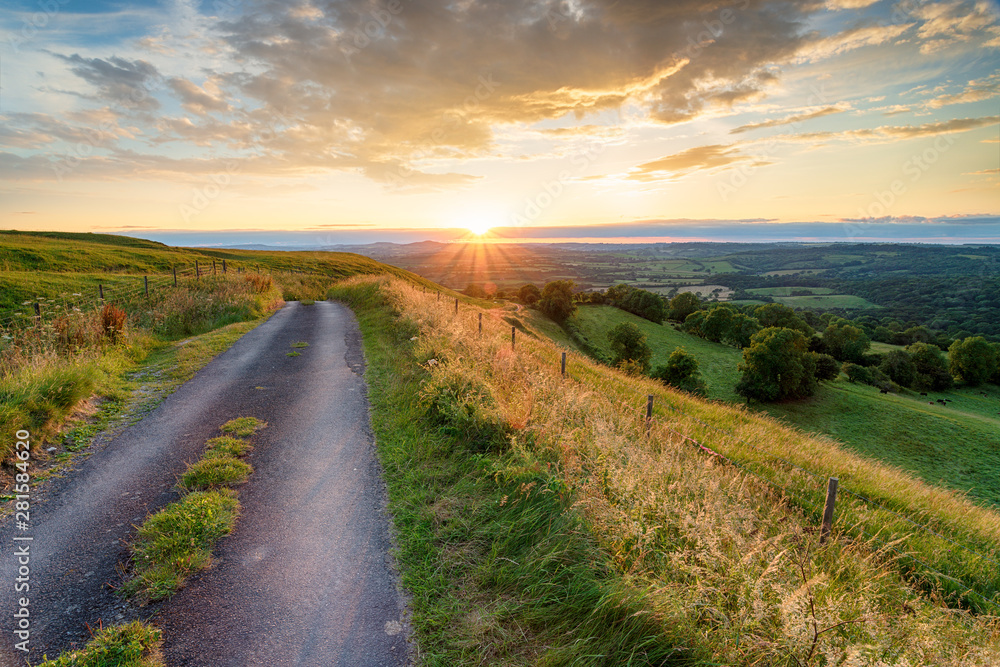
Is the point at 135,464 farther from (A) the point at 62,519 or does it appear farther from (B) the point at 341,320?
(B) the point at 341,320

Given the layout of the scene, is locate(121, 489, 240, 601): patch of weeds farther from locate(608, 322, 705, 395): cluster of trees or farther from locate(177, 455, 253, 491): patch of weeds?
locate(608, 322, 705, 395): cluster of trees

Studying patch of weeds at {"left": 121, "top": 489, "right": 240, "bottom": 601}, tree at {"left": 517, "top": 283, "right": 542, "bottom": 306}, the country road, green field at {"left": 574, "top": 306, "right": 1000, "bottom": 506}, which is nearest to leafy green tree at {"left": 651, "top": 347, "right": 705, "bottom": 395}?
green field at {"left": 574, "top": 306, "right": 1000, "bottom": 506}

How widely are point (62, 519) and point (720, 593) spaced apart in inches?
299

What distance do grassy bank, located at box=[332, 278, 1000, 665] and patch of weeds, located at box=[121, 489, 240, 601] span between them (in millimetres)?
2146

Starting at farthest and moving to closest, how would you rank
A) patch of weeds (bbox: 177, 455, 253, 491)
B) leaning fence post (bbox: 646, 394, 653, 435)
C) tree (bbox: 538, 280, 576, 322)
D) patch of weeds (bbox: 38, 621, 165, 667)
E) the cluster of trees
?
tree (bbox: 538, 280, 576, 322) → the cluster of trees → leaning fence post (bbox: 646, 394, 653, 435) → patch of weeds (bbox: 177, 455, 253, 491) → patch of weeds (bbox: 38, 621, 165, 667)

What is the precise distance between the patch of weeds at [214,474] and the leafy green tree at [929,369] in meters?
81.6

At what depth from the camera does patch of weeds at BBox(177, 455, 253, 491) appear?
591 cm

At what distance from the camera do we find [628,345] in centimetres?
5959

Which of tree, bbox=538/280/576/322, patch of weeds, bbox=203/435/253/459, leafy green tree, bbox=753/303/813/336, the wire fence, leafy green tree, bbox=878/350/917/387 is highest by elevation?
patch of weeds, bbox=203/435/253/459

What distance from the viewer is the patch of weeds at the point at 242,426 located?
765 cm

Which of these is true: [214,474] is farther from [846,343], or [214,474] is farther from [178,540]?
[846,343]

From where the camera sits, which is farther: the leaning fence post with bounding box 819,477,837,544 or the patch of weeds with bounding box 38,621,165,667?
the leaning fence post with bounding box 819,477,837,544

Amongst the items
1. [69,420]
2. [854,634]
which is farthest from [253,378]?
[854,634]

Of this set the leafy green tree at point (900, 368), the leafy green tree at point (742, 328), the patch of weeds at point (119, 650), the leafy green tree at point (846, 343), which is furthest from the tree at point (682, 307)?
the patch of weeds at point (119, 650)
